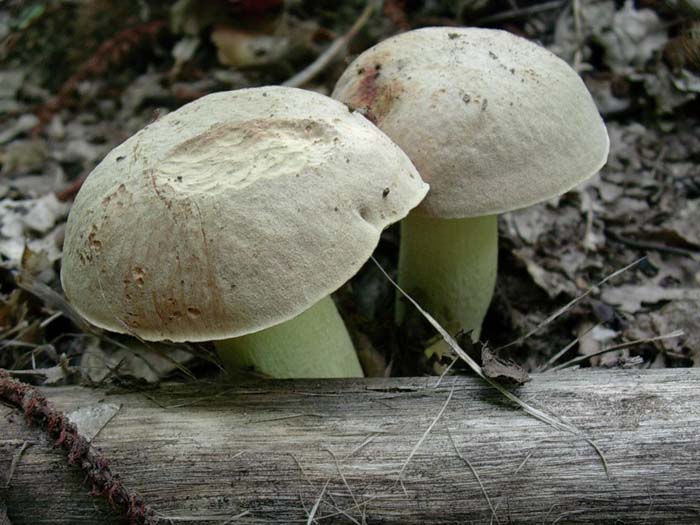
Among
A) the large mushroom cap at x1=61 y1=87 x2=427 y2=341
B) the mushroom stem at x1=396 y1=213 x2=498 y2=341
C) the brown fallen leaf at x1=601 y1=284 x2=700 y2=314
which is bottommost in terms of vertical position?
the brown fallen leaf at x1=601 y1=284 x2=700 y2=314

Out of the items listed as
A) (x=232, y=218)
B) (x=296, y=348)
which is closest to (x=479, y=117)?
(x=232, y=218)

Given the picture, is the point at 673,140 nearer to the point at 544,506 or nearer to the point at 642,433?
the point at 642,433

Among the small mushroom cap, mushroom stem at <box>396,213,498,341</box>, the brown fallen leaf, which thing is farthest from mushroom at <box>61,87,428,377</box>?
the brown fallen leaf

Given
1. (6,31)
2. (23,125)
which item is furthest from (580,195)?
(6,31)

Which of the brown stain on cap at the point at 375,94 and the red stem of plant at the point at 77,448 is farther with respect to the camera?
the brown stain on cap at the point at 375,94

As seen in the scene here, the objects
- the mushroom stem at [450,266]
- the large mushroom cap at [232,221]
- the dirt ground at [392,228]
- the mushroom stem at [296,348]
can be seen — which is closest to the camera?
the large mushroom cap at [232,221]

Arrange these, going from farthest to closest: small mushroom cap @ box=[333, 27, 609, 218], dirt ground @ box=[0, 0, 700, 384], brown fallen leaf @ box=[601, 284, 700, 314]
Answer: brown fallen leaf @ box=[601, 284, 700, 314] < dirt ground @ box=[0, 0, 700, 384] < small mushroom cap @ box=[333, 27, 609, 218]

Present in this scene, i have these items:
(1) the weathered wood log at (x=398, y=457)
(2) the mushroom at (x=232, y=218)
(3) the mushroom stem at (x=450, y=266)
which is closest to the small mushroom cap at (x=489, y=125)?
(2) the mushroom at (x=232, y=218)

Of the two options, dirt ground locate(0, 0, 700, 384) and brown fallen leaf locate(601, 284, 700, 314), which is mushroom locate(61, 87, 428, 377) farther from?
brown fallen leaf locate(601, 284, 700, 314)

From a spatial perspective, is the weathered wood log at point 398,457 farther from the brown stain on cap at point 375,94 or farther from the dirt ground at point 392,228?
the brown stain on cap at point 375,94
